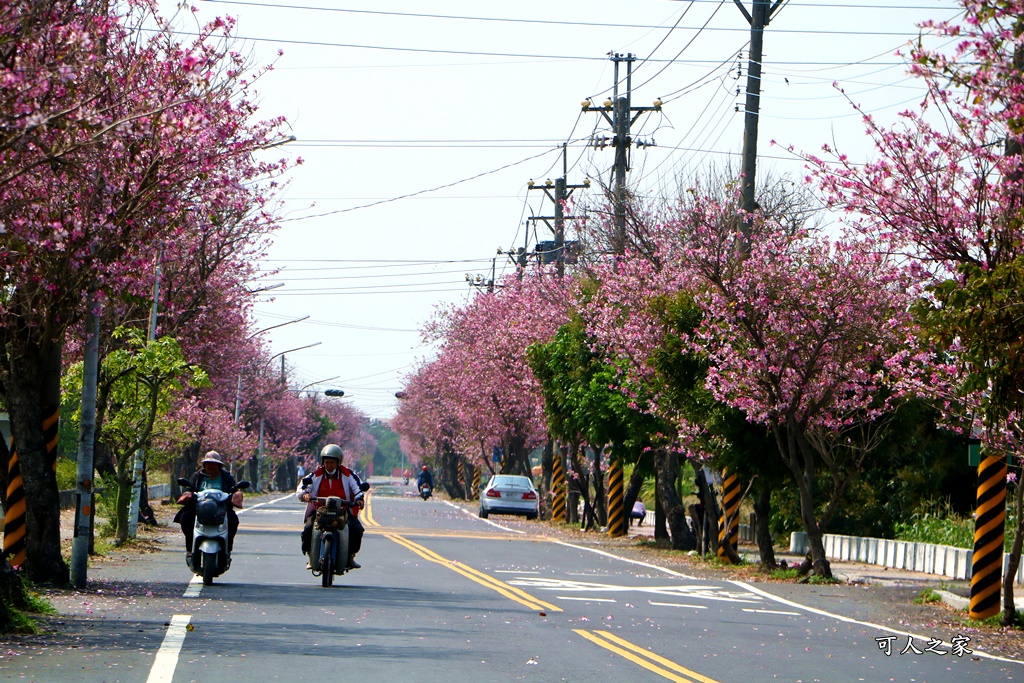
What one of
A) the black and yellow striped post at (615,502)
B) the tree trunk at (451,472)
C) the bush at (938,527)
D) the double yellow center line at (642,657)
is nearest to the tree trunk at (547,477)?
the black and yellow striped post at (615,502)

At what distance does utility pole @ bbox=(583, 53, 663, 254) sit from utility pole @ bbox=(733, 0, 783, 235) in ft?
25.5

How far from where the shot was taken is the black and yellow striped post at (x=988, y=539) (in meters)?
18.5

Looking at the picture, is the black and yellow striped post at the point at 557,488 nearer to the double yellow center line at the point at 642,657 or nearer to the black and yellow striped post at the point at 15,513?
the black and yellow striped post at the point at 15,513

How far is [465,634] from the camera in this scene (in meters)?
13.6

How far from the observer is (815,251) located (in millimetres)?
24125

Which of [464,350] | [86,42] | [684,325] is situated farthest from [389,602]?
[464,350]

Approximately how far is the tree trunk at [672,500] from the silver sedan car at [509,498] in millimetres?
15702

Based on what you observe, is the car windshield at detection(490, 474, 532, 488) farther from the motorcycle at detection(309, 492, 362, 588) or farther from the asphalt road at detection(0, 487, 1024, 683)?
the motorcycle at detection(309, 492, 362, 588)

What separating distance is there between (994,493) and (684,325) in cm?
910

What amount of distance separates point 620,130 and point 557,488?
63.1ft

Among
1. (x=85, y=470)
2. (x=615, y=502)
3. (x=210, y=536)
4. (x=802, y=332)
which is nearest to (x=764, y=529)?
(x=802, y=332)

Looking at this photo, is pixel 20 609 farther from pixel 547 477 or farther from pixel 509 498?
pixel 547 477

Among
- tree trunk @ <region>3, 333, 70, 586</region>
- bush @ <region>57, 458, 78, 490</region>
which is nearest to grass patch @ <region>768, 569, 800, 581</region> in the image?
tree trunk @ <region>3, 333, 70, 586</region>

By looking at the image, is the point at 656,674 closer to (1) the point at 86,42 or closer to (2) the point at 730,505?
(1) the point at 86,42
